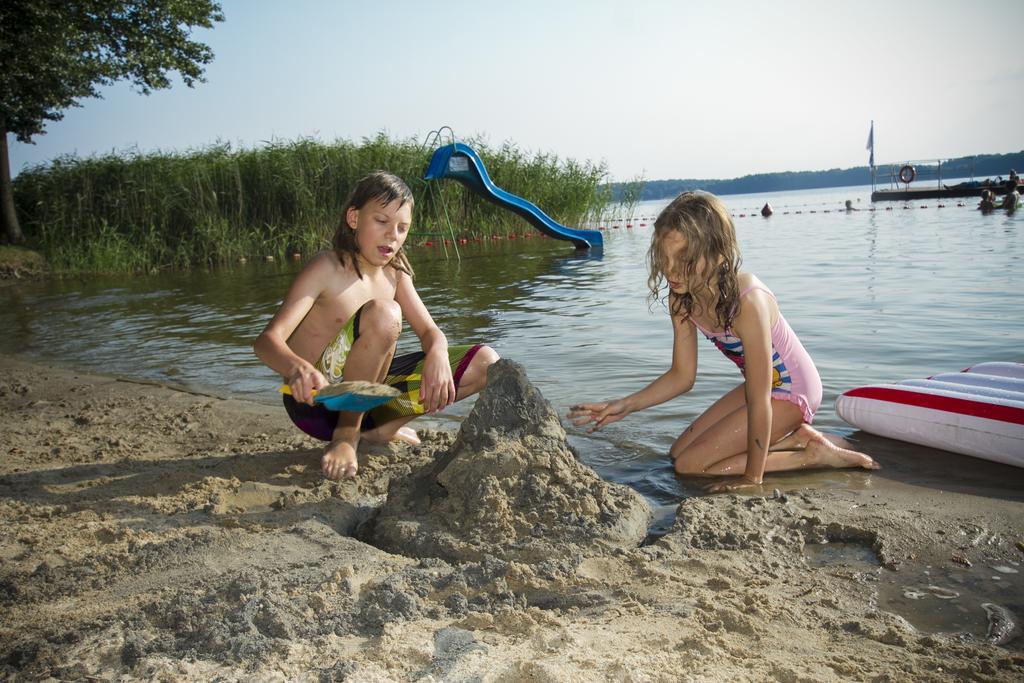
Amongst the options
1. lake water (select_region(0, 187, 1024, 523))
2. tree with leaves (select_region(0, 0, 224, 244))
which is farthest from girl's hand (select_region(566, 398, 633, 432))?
tree with leaves (select_region(0, 0, 224, 244))

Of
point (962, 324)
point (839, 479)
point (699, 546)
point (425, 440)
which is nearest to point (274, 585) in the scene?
point (699, 546)

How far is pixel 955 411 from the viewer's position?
3395 mm

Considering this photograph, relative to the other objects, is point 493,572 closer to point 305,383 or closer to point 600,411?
point 305,383

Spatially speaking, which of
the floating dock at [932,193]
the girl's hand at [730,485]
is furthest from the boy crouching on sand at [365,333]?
the floating dock at [932,193]

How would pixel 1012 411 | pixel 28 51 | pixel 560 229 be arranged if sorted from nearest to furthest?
pixel 1012 411 → pixel 28 51 → pixel 560 229

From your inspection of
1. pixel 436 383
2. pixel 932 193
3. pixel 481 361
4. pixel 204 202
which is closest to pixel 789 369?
pixel 481 361

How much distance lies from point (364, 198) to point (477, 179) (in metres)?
11.6

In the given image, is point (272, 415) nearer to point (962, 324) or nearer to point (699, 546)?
point (699, 546)

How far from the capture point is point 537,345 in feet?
21.1

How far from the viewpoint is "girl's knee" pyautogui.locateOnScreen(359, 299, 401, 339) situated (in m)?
3.28

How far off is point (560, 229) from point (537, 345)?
33.2 feet

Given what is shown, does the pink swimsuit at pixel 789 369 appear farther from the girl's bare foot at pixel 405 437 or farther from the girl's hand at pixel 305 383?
the girl's hand at pixel 305 383

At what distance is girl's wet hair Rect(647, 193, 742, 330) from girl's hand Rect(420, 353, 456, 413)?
0.95 meters

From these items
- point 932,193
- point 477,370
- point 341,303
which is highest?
point 932,193
